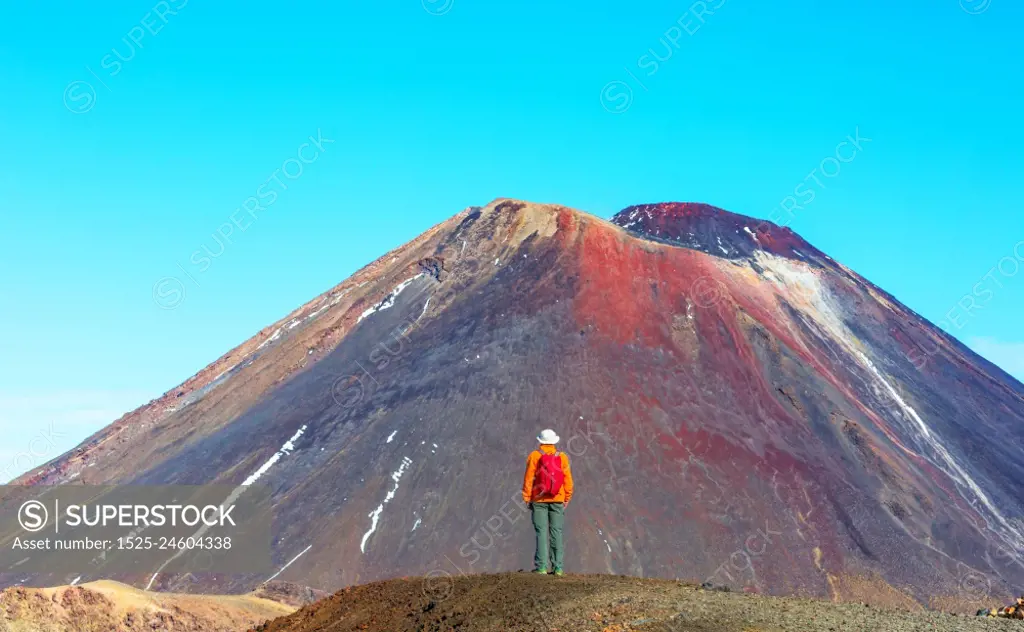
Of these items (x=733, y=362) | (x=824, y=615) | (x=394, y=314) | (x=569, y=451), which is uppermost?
(x=394, y=314)

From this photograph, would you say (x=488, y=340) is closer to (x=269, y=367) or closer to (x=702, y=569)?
(x=269, y=367)

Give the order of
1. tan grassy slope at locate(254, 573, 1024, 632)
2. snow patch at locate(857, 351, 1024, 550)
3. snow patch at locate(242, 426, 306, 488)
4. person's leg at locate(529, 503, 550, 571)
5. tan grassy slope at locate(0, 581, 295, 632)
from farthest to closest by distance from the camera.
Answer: snow patch at locate(857, 351, 1024, 550), snow patch at locate(242, 426, 306, 488), tan grassy slope at locate(0, 581, 295, 632), person's leg at locate(529, 503, 550, 571), tan grassy slope at locate(254, 573, 1024, 632)

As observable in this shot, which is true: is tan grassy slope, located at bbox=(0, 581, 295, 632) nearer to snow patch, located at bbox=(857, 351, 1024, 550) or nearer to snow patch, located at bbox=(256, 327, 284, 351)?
snow patch, located at bbox=(256, 327, 284, 351)

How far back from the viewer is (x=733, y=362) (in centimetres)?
6356

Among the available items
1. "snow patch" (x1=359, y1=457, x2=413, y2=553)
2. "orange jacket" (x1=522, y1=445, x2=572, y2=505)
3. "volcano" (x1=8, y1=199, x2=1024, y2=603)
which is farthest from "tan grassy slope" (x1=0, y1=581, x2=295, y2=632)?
"orange jacket" (x1=522, y1=445, x2=572, y2=505)

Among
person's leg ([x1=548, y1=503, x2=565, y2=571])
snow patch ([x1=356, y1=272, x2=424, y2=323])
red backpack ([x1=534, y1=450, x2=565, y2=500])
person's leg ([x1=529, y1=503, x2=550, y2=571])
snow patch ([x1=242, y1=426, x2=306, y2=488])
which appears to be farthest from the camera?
snow patch ([x1=356, y1=272, x2=424, y2=323])

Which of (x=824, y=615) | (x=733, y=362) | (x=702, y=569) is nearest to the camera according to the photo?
(x=824, y=615)

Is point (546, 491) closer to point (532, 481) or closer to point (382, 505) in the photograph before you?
point (532, 481)

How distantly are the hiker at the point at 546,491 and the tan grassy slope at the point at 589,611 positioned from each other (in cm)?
108

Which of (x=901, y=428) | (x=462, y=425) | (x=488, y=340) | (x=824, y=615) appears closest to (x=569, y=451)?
(x=462, y=425)

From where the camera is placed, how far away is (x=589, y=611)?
44.5ft

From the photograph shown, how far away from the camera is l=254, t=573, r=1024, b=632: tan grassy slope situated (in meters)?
12.8

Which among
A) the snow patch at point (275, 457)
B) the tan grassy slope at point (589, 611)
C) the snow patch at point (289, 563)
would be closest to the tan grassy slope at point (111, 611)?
the snow patch at point (289, 563)

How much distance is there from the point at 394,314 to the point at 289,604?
28.9 meters
